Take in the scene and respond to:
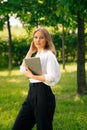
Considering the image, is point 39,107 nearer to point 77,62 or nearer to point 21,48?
point 77,62

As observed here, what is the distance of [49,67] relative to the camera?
5461mm

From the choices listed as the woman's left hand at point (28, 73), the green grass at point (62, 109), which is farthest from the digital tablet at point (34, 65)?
the green grass at point (62, 109)

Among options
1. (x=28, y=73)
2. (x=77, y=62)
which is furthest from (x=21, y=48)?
(x=28, y=73)

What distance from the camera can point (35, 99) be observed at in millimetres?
5574

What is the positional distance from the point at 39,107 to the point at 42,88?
0.81ft

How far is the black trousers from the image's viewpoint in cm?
554

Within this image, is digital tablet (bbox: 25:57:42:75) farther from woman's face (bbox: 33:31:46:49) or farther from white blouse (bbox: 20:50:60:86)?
woman's face (bbox: 33:31:46:49)

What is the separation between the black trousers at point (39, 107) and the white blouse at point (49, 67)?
0.11 metres

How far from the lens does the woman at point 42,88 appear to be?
18.0 feet

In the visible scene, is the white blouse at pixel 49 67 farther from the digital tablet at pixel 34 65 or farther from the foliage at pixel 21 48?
the foliage at pixel 21 48

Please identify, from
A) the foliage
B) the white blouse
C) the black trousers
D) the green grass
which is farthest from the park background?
the foliage

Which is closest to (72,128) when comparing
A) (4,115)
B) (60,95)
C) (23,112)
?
(4,115)

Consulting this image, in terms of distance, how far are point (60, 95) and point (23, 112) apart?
28.5 ft

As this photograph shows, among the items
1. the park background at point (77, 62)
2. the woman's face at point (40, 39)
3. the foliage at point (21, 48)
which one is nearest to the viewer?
the woman's face at point (40, 39)
